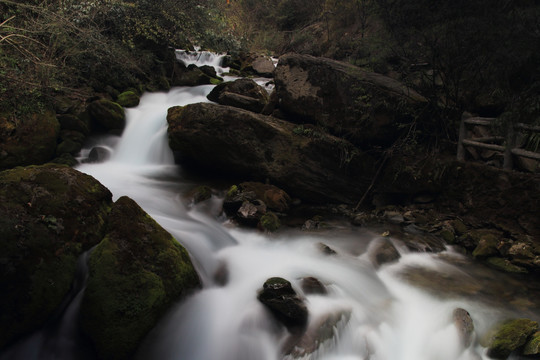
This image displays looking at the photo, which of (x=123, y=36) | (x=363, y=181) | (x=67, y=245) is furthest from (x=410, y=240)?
(x=123, y=36)

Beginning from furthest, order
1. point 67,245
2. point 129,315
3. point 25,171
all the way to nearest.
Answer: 1. point 25,171
2. point 67,245
3. point 129,315

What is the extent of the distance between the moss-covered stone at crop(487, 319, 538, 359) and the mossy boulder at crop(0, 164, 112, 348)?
478 centimetres

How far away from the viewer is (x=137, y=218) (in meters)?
3.93

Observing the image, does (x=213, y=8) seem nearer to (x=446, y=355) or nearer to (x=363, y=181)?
(x=363, y=181)

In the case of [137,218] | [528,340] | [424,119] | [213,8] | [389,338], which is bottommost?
[389,338]

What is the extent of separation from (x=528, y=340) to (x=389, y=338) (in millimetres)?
1471

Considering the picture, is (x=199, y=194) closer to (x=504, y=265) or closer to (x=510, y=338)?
(x=510, y=338)

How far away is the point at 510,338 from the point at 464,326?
1.45 feet

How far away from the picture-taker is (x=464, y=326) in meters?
3.76

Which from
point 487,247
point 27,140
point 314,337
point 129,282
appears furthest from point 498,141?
point 27,140

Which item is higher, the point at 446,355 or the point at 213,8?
the point at 213,8

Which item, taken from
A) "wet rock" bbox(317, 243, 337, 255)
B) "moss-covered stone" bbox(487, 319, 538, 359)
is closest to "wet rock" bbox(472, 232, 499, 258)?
"moss-covered stone" bbox(487, 319, 538, 359)

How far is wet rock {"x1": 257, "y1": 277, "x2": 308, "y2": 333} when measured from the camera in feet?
12.3

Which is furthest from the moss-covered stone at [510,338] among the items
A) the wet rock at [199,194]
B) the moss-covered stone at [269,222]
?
the wet rock at [199,194]
